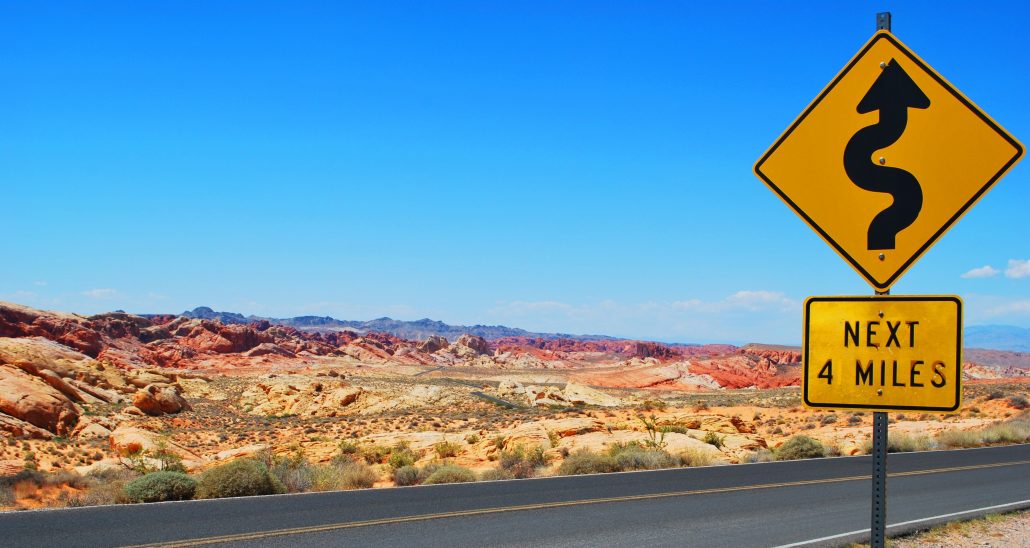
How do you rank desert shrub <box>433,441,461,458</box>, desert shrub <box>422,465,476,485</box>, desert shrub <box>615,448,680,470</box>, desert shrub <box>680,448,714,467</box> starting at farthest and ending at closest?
desert shrub <box>433,441,461,458</box>, desert shrub <box>680,448,714,467</box>, desert shrub <box>615,448,680,470</box>, desert shrub <box>422,465,476,485</box>

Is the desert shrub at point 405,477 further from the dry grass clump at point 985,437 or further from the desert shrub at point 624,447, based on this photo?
the dry grass clump at point 985,437

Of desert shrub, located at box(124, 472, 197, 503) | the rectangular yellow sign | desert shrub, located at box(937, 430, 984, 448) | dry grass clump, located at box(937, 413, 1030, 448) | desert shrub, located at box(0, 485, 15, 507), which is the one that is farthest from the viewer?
dry grass clump, located at box(937, 413, 1030, 448)

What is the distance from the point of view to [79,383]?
44688 millimetres

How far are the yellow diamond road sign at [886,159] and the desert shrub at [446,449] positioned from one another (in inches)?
900

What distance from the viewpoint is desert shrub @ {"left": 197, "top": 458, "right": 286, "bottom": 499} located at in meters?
12.9

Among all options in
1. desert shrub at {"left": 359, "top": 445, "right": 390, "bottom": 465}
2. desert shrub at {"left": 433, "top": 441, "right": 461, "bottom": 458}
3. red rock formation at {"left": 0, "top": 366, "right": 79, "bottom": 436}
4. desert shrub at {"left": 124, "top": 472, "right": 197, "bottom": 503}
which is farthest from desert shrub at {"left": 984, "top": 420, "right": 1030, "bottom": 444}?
red rock formation at {"left": 0, "top": 366, "right": 79, "bottom": 436}

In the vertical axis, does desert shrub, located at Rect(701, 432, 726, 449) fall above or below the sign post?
below

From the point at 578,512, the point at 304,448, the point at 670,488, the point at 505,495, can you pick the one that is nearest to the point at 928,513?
the point at 670,488

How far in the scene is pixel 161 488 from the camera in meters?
12.2

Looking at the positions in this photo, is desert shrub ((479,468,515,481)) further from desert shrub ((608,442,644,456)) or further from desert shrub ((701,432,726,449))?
desert shrub ((701,432,726,449))

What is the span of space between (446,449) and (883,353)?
2324 centimetres

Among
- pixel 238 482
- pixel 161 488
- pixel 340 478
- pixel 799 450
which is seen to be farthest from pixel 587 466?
pixel 161 488

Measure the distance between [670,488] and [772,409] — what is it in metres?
34.8

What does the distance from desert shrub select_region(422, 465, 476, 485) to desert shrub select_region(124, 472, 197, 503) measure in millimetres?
4968
